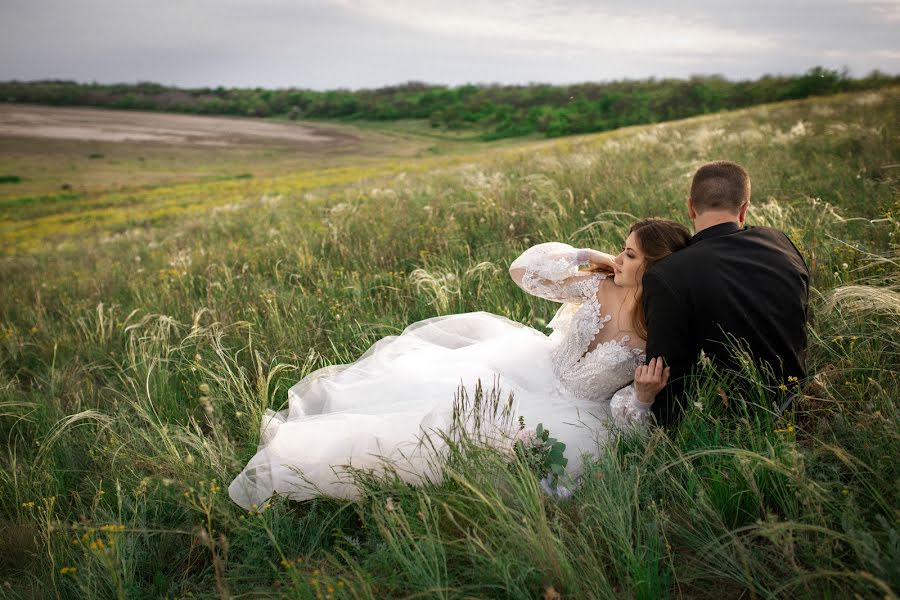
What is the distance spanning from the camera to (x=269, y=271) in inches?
244

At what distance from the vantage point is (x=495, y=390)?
9.02ft

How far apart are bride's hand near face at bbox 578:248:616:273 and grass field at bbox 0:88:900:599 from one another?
0.88 metres

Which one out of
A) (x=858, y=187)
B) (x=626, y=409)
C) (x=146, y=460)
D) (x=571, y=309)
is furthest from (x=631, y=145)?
(x=146, y=460)

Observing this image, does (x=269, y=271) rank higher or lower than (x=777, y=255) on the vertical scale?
lower

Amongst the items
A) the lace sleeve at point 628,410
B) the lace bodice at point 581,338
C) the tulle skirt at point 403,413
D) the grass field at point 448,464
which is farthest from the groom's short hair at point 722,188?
the tulle skirt at point 403,413

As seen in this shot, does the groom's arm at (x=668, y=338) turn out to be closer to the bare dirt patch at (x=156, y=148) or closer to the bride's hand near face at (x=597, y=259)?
the bride's hand near face at (x=597, y=259)

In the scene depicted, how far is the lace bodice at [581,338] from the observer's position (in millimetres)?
2684

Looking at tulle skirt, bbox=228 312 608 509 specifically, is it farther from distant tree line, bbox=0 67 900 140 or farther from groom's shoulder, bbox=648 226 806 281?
distant tree line, bbox=0 67 900 140

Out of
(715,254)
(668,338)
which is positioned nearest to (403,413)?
(668,338)

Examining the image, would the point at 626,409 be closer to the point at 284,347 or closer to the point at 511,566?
the point at 511,566

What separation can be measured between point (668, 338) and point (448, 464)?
45.6 inches

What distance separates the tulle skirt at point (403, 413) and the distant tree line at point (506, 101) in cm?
1934

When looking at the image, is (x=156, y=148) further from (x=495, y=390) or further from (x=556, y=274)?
(x=495, y=390)

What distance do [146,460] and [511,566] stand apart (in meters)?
2.14
